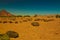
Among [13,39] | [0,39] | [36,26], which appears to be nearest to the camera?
[0,39]

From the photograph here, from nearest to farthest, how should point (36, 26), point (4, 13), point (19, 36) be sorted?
point (19, 36) → point (36, 26) → point (4, 13)

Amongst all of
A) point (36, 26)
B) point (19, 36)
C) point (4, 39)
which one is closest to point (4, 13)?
point (36, 26)

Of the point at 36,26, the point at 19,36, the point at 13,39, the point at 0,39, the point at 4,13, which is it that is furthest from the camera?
the point at 4,13

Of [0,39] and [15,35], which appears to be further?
[15,35]

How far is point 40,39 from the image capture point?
1989 centimetres

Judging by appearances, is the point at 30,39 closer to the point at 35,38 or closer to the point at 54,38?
the point at 35,38

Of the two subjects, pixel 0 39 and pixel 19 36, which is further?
pixel 19 36

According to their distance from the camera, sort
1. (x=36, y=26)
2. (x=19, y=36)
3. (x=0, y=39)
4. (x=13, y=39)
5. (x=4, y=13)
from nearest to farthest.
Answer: (x=0, y=39) < (x=13, y=39) < (x=19, y=36) < (x=36, y=26) < (x=4, y=13)

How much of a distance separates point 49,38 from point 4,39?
6306 millimetres

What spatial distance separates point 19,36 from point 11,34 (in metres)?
1.28

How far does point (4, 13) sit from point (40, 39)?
4158 centimetres

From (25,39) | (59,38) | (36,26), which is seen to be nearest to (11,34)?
(25,39)

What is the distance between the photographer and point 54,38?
20453 millimetres

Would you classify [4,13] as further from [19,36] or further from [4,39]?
[4,39]
